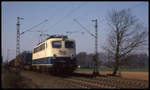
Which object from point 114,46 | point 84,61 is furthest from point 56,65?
point 84,61

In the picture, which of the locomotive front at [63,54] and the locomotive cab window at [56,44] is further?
the locomotive cab window at [56,44]

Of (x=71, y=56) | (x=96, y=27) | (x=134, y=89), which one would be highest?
(x=96, y=27)

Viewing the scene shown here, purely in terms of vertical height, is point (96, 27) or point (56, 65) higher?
point (96, 27)

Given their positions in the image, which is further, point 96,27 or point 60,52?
point 96,27

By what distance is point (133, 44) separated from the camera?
32.7 meters

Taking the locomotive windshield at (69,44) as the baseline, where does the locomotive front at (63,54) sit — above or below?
below

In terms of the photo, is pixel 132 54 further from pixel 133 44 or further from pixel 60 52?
pixel 60 52

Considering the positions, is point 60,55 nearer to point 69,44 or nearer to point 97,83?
point 69,44

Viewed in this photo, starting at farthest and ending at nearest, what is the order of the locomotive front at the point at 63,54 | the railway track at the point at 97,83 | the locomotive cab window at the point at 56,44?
the locomotive cab window at the point at 56,44 < the locomotive front at the point at 63,54 < the railway track at the point at 97,83

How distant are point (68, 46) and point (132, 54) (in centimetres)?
1132

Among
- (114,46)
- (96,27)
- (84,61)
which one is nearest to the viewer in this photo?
(96,27)

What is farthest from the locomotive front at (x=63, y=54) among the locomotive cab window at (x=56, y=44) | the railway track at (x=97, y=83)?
the railway track at (x=97, y=83)

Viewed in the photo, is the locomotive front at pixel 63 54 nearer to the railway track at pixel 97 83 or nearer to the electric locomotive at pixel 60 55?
the electric locomotive at pixel 60 55

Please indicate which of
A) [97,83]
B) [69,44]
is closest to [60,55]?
[69,44]
